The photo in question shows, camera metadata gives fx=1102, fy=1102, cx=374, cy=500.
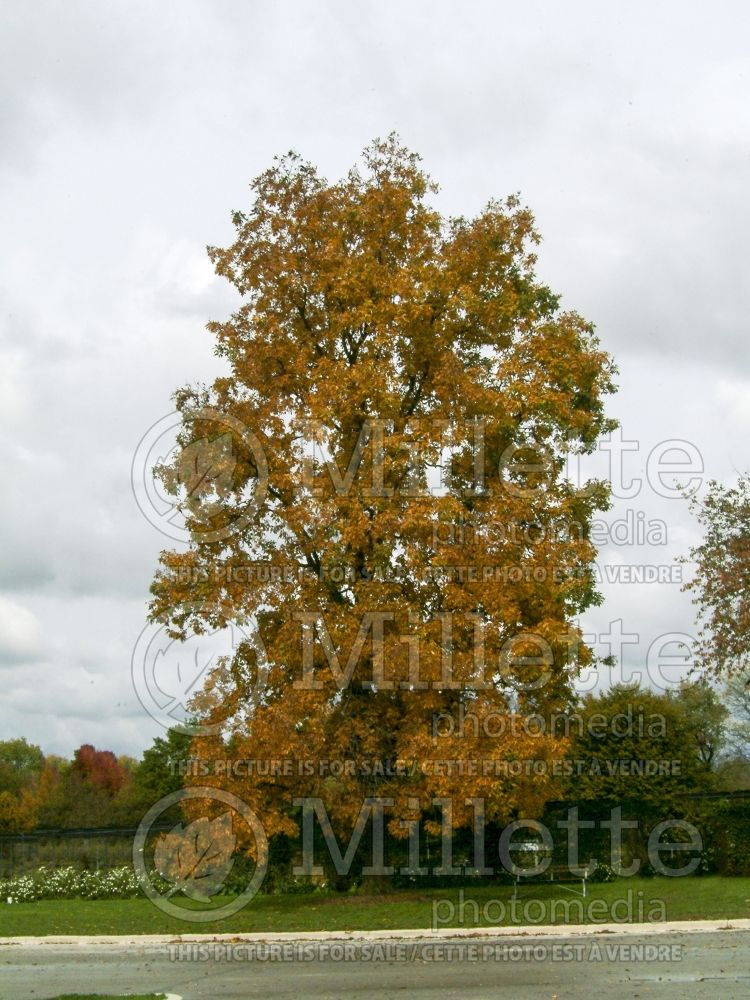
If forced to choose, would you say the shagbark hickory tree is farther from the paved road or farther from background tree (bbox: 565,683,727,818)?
background tree (bbox: 565,683,727,818)

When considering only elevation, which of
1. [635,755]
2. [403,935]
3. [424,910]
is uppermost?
[635,755]

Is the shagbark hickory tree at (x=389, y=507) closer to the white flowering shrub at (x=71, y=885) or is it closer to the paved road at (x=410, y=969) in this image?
the paved road at (x=410, y=969)

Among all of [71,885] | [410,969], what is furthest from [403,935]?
[71,885]

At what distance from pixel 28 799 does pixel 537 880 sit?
37634 millimetres

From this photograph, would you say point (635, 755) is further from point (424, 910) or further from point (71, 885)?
point (71, 885)

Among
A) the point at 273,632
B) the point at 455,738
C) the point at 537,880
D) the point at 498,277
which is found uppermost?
the point at 498,277

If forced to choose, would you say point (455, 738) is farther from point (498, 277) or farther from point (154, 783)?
point (154, 783)

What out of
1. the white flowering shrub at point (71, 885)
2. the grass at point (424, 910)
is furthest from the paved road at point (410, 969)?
the white flowering shrub at point (71, 885)

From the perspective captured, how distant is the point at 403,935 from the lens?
15.9 meters

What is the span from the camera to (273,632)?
2070cm

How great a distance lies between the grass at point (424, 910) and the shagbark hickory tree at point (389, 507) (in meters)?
1.75

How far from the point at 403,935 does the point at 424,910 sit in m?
3.47

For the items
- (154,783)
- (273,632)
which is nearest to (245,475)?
(273,632)

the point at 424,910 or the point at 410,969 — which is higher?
the point at 410,969
